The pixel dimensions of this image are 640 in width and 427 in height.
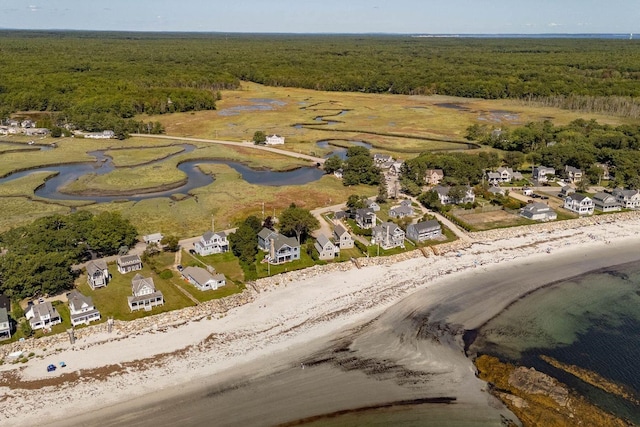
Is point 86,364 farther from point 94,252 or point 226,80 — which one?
point 226,80

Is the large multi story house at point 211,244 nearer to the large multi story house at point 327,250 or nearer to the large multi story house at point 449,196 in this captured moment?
the large multi story house at point 327,250

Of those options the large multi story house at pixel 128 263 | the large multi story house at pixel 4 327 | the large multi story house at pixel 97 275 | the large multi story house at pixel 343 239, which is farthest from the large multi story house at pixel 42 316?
the large multi story house at pixel 343 239

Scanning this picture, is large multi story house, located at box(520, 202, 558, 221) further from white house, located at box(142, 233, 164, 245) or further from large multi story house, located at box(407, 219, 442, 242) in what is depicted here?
white house, located at box(142, 233, 164, 245)

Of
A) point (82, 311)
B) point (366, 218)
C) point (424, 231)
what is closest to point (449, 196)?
point (424, 231)

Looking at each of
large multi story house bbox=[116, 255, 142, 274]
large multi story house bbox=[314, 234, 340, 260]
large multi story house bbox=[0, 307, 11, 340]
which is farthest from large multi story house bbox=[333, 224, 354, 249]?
large multi story house bbox=[0, 307, 11, 340]

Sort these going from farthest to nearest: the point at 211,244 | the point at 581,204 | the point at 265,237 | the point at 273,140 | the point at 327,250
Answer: the point at 273,140 → the point at 581,204 → the point at 265,237 → the point at 211,244 → the point at 327,250

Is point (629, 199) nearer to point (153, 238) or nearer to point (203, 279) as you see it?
point (203, 279)

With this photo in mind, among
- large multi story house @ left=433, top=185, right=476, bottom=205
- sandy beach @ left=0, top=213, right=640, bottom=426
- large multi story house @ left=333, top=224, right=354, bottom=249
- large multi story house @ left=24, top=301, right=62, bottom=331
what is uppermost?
large multi story house @ left=433, top=185, right=476, bottom=205
